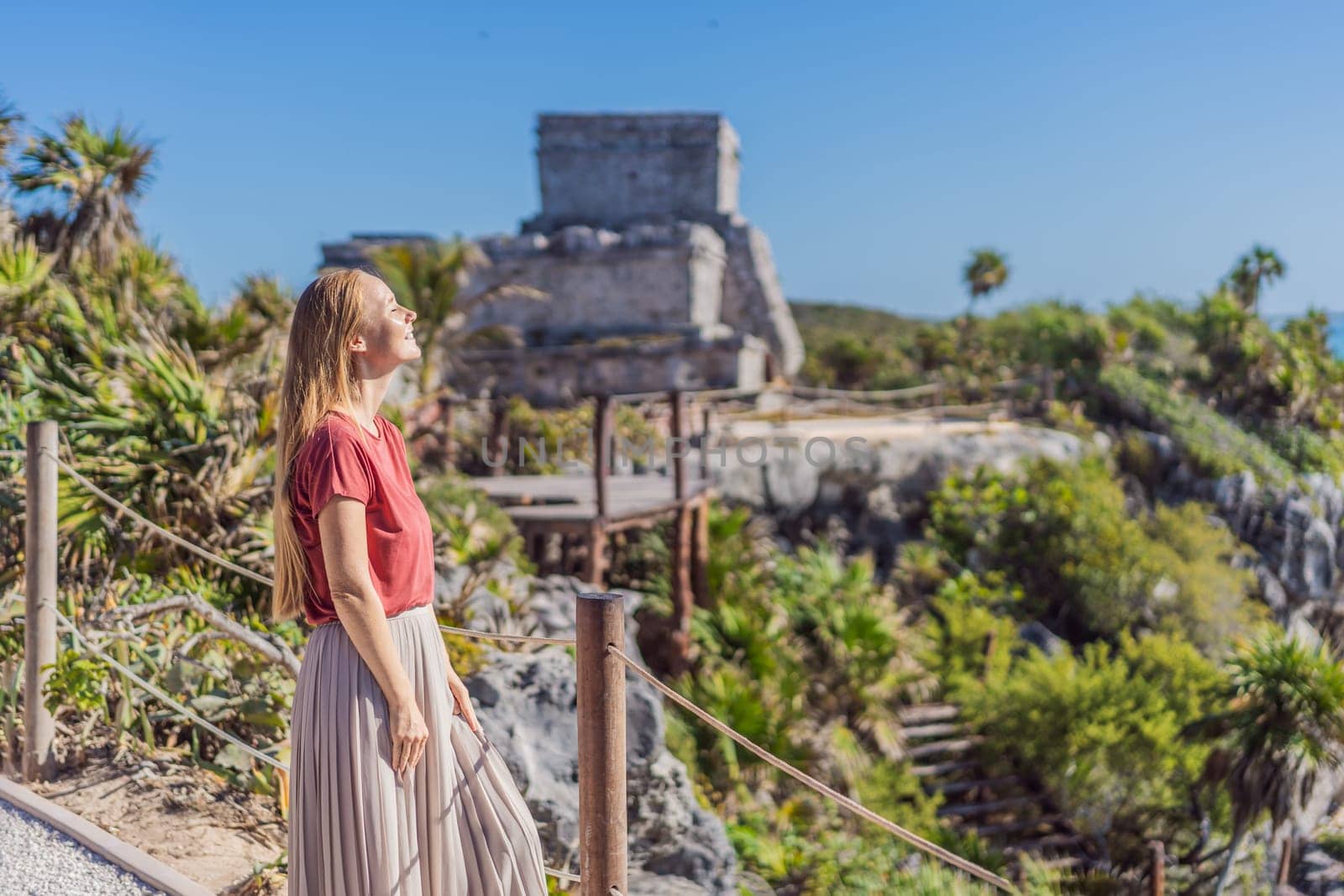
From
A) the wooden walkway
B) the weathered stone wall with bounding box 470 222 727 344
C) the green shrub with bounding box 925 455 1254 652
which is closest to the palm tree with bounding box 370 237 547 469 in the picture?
the wooden walkway

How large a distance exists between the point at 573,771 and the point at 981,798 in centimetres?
722

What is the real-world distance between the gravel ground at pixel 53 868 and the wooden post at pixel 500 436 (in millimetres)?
9070

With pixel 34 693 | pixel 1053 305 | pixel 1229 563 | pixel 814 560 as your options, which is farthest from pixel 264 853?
pixel 1053 305

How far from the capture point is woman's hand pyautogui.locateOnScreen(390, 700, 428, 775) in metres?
2.05

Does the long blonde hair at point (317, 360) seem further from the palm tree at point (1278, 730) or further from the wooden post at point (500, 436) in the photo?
the wooden post at point (500, 436)

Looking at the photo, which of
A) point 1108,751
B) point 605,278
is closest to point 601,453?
point 1108,751

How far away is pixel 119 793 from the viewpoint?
3.71m

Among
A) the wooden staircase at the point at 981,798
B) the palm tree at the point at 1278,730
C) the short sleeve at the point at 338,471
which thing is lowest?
the wooden staircase at the point at 981,798

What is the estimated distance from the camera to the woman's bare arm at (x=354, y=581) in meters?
1.97

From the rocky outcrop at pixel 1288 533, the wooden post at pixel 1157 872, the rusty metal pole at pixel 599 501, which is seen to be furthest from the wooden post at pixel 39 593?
the rocky outcrop at pixel 1288 533

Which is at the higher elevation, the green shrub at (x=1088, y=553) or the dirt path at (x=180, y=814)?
the dirt path at (x=180, y=814)

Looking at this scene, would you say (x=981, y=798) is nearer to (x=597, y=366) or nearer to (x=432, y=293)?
(x=432, y=293)

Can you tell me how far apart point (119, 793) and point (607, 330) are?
1739cm

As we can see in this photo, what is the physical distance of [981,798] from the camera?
34.8ft
